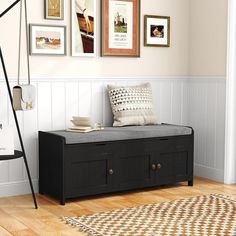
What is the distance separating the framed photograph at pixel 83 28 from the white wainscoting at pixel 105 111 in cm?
29

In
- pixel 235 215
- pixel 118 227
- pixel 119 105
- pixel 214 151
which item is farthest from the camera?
pixel 214 151

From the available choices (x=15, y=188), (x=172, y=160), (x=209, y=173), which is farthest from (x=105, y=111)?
(x=209, y=173)

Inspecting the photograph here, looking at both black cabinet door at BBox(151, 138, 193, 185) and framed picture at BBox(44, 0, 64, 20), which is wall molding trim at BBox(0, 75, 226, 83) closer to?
framed picture at BBox(44, 0, 64, 20)

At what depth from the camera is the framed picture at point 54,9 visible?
186 inches

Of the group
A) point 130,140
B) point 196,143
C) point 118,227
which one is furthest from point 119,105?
point 118,227

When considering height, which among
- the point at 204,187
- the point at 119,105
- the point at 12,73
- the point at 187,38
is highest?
the point at 187,38

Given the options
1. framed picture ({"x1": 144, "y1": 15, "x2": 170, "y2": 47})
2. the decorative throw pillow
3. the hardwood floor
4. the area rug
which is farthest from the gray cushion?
framed picture ({"x1": 144, "y1": 15, "x2": 170, "y2": 47})

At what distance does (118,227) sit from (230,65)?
7.24ft

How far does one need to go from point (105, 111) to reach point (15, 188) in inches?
44.8

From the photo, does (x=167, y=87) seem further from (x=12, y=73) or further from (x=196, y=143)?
(x=12, y=73)

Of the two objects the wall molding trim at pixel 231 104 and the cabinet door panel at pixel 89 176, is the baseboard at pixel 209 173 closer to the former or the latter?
the wall molding trim at pixel 231 104

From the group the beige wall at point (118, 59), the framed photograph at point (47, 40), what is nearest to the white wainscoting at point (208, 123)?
the beige wall at point (118, 59)

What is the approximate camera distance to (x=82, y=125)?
15.3ft

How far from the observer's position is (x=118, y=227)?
3.70 meters
